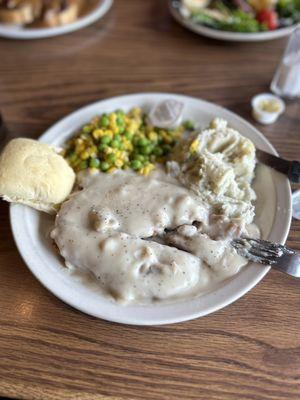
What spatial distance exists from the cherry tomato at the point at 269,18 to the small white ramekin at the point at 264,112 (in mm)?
814

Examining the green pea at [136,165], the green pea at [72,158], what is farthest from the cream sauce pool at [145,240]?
the green pea at [72,158]

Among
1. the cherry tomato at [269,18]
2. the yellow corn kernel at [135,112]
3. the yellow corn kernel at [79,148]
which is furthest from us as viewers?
the cherry tomato at [269,18]

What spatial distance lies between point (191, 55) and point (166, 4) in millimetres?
784

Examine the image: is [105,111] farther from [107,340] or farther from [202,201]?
[107,340]

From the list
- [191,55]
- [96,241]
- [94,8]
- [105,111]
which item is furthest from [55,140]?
[94,8]

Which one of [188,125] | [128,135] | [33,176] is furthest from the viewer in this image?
[188,125]

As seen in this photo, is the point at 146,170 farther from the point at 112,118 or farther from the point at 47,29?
the point at 47,29

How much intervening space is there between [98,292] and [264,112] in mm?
1521

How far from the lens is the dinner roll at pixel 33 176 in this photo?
6.07 ft

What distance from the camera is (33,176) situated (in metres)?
1.87

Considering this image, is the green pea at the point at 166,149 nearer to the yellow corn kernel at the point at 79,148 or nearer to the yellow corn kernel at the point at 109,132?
the yellow corn kernel at the point at 109,132

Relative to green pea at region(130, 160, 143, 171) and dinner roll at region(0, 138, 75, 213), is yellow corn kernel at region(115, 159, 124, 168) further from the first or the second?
dinner roll at region(0, 138, 75, 213)

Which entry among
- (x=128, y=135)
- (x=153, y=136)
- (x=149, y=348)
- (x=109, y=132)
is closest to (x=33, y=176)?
(x=109, y=132)

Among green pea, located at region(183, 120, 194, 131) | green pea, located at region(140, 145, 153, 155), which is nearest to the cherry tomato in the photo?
green pea, located at region(183, 120, 194, 131)
